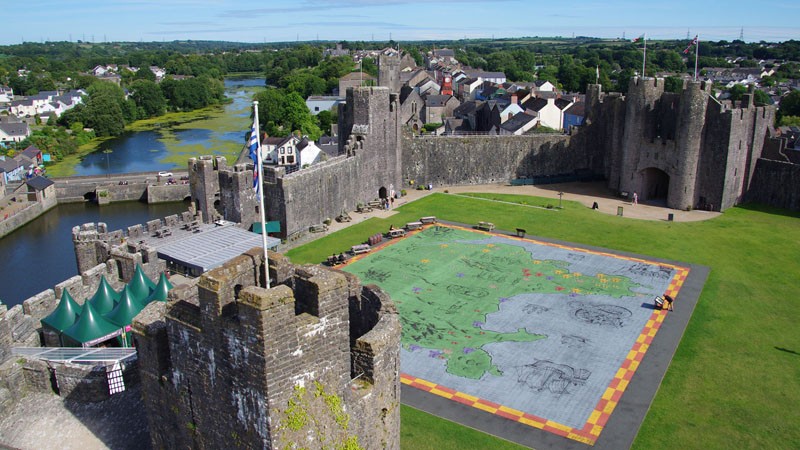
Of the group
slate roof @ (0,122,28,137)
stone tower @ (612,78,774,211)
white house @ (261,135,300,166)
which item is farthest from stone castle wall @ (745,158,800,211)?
slate roof @ (0,122,28,137)

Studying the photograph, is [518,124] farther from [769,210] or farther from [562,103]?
[769,210]

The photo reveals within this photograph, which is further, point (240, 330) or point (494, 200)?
point (494, 200)

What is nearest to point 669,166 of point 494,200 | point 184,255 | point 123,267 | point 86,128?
point 494,200

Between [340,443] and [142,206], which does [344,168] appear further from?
[340,443]

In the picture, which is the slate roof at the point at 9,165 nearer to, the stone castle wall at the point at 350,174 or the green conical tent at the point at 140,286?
the stone castle wall at the point at 350,174

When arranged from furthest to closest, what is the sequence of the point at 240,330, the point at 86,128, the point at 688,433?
the point at 86,128 → the point at 688,433 → the point at 240,330

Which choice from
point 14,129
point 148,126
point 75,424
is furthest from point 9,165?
point 75,424
